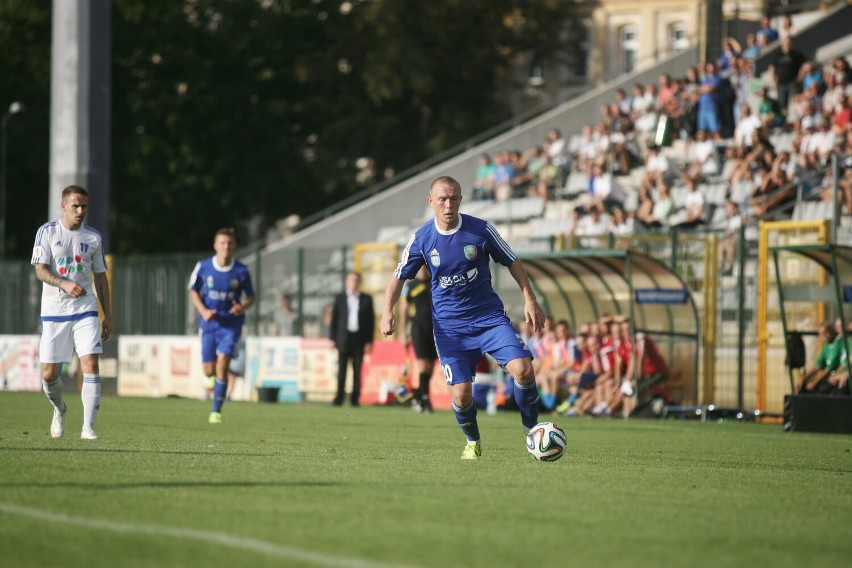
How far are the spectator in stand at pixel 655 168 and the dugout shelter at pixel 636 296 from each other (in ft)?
22.3

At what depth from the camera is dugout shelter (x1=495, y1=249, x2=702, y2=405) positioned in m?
23.0

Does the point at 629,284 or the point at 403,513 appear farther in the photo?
the point at 629,284

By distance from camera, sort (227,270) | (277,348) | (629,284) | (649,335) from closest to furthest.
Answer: (227,270) → (629,284) → (649,335) → (277,348)

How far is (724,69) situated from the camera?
34719mm

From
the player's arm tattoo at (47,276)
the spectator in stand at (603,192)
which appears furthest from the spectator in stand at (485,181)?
the player's arm tattoo at (47,276)

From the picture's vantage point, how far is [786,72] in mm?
31969

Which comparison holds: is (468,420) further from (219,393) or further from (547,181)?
(547,181)

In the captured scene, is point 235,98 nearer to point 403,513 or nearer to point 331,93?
point 331,93

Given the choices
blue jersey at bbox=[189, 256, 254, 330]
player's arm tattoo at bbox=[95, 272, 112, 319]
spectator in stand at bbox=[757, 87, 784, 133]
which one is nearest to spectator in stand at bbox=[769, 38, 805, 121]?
spectator in stand at bbox=[757, 87, 784, 133]

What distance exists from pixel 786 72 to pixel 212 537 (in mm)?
26892

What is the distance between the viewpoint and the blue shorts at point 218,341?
18500 millimetres

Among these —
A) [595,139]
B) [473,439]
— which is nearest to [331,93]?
[595,139]

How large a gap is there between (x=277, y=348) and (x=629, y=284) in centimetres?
936

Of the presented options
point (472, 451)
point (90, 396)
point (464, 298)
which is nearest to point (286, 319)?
point (90, 396)
